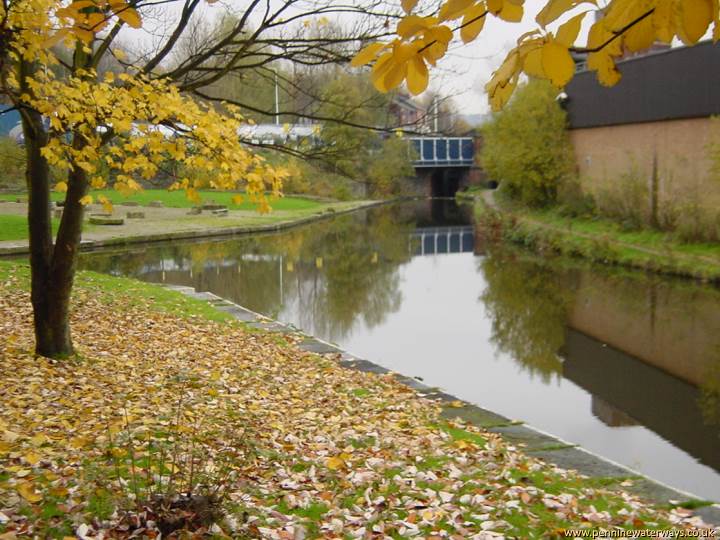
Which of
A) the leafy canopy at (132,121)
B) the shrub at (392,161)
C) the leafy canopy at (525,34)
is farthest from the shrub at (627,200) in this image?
the shrub at (392,161)

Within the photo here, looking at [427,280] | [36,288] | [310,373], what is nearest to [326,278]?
[427,280]

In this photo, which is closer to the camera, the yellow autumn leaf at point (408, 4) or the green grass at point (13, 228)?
the yellow autumn leaf at point (408, 4)

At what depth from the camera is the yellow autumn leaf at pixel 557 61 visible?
1.98 metres

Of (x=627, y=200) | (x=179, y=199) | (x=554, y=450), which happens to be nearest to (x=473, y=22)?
(x=554, y=450)

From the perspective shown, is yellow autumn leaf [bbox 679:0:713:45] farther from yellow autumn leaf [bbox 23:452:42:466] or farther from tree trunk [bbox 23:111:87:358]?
tree trunk [bbox 23:111:87:358]

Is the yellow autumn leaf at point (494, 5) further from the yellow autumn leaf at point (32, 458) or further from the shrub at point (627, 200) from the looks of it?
the shrub at point (627, 200)

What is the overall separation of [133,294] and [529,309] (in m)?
8.98

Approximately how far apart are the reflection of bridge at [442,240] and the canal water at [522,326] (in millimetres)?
962

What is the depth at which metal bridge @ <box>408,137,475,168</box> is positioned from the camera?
68375mm

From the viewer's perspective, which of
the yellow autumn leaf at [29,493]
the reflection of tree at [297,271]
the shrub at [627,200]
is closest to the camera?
the yellow autumn leaf at [29,493]

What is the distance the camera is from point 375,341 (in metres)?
13.8

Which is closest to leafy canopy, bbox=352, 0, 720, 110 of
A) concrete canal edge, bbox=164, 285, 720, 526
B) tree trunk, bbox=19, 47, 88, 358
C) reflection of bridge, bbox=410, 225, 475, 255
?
concrete canal edge, bbox=164, 285, 720, 526

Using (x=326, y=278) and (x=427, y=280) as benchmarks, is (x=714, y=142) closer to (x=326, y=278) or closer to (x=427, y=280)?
(x=427, y=280)

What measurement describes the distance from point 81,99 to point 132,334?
485cm
